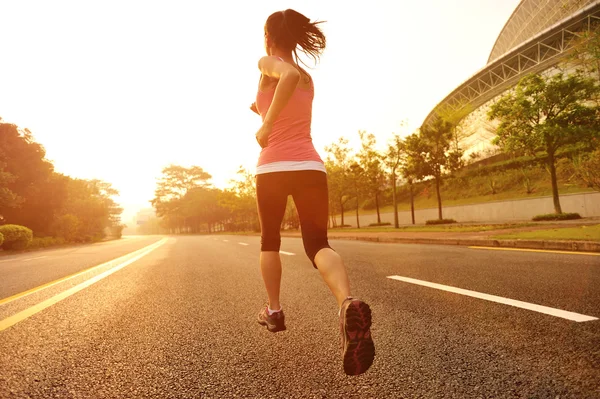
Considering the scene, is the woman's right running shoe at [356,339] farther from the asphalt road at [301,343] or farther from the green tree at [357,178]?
the green tree at [357,178]

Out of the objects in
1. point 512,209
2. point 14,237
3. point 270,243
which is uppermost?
point 512,209

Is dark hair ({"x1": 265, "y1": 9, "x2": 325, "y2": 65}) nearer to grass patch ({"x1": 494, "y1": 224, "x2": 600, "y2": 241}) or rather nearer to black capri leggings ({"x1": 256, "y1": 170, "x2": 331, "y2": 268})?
black capri leggings ({"x1": 256, "y1": 170, "x2": 331, "y2": 268})

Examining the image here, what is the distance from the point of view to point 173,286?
5.52m

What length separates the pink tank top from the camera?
2500 millimetres

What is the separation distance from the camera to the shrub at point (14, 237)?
22672 millimetres

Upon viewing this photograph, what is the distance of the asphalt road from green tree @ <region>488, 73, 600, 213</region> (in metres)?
18.9

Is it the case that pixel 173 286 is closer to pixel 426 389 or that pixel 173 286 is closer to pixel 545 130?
pixel 426 389

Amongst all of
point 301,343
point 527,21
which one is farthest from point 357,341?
point 527,21

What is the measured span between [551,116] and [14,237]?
104 feet

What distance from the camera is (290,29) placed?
8.35 feet

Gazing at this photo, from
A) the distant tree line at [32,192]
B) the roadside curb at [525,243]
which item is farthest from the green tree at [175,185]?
the roadside curb at [525,243]

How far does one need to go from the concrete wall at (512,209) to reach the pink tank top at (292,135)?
2744 cm

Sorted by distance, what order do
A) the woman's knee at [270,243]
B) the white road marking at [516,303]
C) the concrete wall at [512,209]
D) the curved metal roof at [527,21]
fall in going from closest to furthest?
the woman's knee at [270,243], the white road marking at [516,303], the concrete wall at [512,209], the curved metal roof at [527,21]

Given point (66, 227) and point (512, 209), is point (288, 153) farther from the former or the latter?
point (66, 227)
